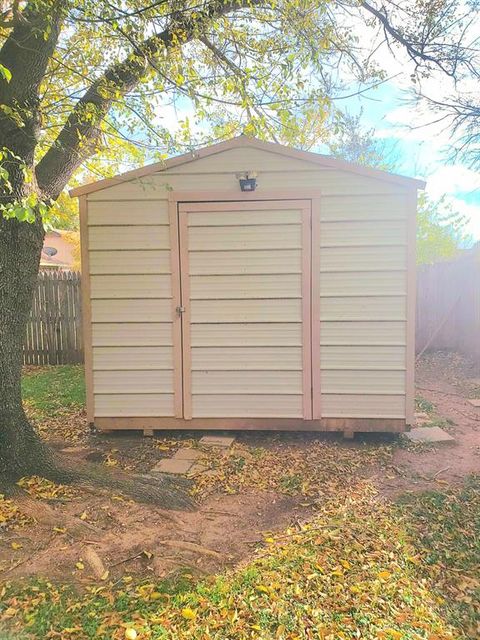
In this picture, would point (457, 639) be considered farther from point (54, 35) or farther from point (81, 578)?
point (54, 35)

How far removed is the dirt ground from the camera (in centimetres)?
245

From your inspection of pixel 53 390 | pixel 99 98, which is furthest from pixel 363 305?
pixel 53 390

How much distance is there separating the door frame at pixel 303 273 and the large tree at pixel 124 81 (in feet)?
1.86

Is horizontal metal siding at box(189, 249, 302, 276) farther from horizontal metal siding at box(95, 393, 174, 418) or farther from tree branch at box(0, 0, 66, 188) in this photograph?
tree branch at box(0, 0, 66, 188)

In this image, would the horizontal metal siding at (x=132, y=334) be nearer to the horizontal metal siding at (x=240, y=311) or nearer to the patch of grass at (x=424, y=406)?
the horizontal metal siding at (x=240, y=311)

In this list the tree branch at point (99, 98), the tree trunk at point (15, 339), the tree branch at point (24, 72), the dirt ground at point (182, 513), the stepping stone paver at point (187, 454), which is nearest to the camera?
the dirt ground at point (182, 513)

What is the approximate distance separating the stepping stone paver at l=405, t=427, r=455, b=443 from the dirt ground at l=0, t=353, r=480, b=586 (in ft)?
0.37

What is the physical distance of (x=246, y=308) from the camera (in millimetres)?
4605

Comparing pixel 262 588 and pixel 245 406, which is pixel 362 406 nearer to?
pixel 245 406

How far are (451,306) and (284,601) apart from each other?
798cm

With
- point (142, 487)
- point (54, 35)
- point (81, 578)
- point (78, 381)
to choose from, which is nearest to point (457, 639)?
point (81, 578)

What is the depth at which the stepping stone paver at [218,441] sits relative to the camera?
444cm

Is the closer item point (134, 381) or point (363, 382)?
point (363, 382)

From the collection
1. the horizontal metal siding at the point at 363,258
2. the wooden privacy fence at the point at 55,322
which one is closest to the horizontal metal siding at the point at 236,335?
the horizontal metal siding at the point at 363,258
